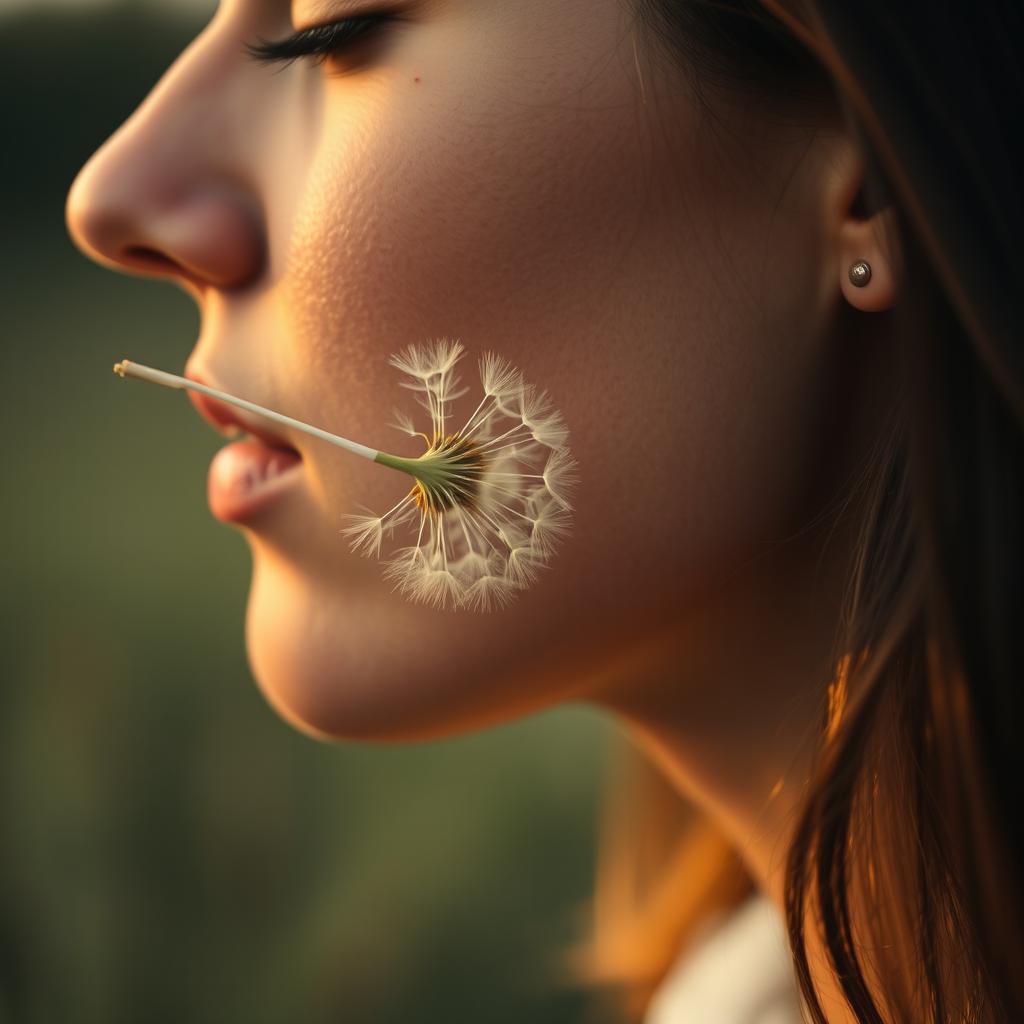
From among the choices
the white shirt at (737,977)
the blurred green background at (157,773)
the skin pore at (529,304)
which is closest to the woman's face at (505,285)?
the skin pore at (529,304)

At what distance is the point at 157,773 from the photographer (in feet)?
4.71

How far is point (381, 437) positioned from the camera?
581 millimetres

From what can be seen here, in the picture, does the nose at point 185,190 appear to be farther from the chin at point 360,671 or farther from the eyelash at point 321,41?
the chin at point 360,671

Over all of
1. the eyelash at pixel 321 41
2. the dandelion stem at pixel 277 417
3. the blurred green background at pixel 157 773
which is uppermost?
the eyelash at pixel 321 41

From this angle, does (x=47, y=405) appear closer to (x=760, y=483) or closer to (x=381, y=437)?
(x=381, y=437)

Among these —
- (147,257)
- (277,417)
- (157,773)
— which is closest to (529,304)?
(277,417)

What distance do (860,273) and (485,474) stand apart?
0.21 meters

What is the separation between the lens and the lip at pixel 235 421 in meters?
0.66

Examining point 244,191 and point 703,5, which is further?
point 244,191

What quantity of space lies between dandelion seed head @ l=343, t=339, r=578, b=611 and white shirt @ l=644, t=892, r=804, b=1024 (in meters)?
0.47

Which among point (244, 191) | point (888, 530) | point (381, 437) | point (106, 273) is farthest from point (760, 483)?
point (106, 273)

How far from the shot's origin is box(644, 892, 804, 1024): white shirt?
905 millimetres

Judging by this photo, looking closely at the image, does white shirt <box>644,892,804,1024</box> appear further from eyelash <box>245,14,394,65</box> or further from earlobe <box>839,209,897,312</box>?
eyelash <box>245,14,394,65</box>

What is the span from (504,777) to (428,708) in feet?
3.25
